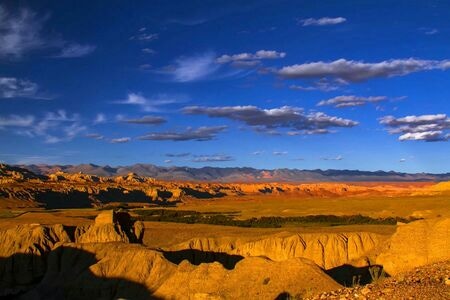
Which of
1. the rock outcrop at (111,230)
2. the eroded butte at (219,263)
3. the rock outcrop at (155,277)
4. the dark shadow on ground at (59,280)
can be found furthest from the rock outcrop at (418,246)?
the rock outcrop at (111,230)

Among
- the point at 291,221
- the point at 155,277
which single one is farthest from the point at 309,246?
the point at 291,221

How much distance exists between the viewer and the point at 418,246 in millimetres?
30422

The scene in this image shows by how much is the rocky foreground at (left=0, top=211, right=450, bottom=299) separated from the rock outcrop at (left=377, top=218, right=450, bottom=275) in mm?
56

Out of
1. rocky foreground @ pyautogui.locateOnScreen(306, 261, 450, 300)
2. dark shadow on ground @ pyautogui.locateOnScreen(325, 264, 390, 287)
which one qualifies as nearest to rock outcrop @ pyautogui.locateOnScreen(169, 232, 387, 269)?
dark shadow on ground @ pyautogui.locateOnScreen(325, 264, 390, 287)

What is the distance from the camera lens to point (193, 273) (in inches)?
1297

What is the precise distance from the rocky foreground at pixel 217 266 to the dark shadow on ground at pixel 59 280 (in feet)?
0.26

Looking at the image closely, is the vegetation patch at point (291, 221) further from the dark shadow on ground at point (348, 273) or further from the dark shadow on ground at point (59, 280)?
the dark shadow on ground at point (348, 273)

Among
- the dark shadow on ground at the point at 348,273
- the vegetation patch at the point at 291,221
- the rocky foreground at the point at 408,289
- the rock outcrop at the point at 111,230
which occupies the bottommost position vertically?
the dark shadow on ground at the point at 348,273

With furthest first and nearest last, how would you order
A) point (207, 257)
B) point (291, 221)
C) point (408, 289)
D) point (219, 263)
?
1. point (291, 221)
2. point (207, 257)
3. point (219, 263)
4. point (408, 289)

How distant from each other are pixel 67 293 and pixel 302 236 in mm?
19590

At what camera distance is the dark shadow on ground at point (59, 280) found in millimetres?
38094

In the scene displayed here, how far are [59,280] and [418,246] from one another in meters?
26.2

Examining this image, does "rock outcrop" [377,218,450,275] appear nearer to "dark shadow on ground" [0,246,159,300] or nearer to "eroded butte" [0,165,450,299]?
"eroded butte" [0,165,450,299]

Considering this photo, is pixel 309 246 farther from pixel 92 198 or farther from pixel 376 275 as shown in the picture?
pixel 92 198
